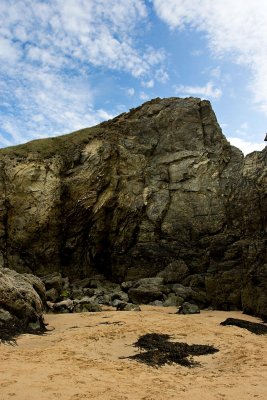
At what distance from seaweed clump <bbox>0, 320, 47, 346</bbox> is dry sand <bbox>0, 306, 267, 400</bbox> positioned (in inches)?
14.1

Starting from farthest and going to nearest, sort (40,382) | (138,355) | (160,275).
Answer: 1. (160,275)
2. (138,355)
3. (40,382)

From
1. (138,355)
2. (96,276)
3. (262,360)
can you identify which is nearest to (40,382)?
(138,355)

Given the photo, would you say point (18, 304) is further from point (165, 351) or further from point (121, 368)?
point (121, 368)

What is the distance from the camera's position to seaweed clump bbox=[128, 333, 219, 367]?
11.1 meters

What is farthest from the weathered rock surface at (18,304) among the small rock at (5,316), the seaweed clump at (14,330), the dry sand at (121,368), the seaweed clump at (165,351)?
the seaweed clump at (165,351)

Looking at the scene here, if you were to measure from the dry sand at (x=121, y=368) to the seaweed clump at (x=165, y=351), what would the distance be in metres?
0.36

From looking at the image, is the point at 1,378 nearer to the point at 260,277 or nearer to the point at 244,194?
the point at 260,277

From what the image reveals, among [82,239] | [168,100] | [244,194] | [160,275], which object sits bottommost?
[160,275]

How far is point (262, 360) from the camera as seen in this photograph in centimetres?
1074

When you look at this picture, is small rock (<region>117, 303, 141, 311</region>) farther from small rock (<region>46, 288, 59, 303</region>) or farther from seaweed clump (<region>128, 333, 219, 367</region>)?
seaweed clump (<region>128, 333, 219, 367</region>)

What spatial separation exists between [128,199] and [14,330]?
24.6 metres

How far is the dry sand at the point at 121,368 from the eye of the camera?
25.7 ft

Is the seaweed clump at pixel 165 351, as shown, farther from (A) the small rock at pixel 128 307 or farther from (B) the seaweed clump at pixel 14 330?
(A) the small rock at pixel 128 307

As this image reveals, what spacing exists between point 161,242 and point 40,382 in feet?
94.1
